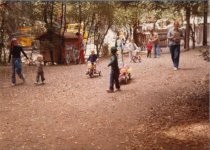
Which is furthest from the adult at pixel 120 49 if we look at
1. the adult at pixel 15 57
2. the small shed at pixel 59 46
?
the adult at pixel 15 57

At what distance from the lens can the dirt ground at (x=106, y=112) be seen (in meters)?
8.27

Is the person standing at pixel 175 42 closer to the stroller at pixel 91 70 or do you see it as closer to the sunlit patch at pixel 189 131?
the stroller at pixel 91 70

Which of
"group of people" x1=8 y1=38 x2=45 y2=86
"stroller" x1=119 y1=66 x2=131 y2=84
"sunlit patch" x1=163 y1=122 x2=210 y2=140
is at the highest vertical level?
"group of people" x1=8 y1=38 x2=45 y2=86

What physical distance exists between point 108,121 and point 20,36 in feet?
24.9

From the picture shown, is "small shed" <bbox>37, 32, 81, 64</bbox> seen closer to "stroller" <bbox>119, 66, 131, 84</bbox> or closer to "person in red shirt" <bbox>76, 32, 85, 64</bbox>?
"person in red shirt" <bbox>76, 32, 85, 64</bbox>

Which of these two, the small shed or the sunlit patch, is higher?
the small shed

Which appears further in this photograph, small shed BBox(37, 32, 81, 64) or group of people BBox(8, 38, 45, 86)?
small shed BBox(37, 32, 81, 64)

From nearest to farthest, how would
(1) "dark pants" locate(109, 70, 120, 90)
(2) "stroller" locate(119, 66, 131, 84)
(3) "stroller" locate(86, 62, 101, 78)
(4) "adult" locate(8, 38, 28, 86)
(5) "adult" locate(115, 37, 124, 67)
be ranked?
(1) "dark pants" locate(109, 70, 120, 90) < (2) "stroller" locate(119, 66, 131, 84) < (4) "adult" locate(8, 38, 28, 86) < (3) "stroller" locate(86, 62, 101, 78) < (5) "adult" locate(115, 37, 124, 67)

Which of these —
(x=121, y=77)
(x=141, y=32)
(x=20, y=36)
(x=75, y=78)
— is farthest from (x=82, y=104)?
(x=141, y=32)

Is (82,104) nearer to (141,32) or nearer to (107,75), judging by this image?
(107,75)

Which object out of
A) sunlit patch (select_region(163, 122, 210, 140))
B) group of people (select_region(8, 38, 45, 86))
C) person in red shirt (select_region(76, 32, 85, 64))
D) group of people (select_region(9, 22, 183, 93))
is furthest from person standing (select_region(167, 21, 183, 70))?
sunlit patch (select_region(163, 122, 210, 140))

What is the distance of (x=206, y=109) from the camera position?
33.0ft

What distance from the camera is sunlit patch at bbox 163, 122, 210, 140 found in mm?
8211

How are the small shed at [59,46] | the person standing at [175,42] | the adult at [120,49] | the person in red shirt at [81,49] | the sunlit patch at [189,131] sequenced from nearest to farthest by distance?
the sunlit patch at [189,131] < the person standing at [175,42] < the small shed at [59,46] < the person in red shirt at [81,49] < the adult at [120,49]
